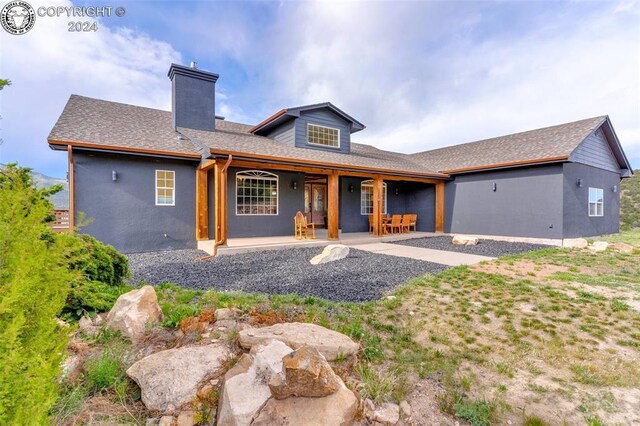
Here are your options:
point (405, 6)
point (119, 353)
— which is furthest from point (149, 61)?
point (119, 353)

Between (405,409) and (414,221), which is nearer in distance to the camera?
(405,409)

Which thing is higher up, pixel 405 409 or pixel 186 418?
pixel 186 418

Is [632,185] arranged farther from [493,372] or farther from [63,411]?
[63,411]

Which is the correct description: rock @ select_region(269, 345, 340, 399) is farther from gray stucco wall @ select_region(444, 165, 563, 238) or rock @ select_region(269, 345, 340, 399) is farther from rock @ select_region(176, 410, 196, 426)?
gray stucco wall @ select_region(444, 165, 563, 238)

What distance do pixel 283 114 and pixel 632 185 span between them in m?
27.8

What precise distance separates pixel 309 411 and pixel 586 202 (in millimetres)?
14436

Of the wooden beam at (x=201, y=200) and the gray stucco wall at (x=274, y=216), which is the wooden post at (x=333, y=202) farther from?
the wooden beam at (x=201, y=200)

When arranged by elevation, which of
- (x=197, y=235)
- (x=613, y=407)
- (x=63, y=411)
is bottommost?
(x=613, y=407)

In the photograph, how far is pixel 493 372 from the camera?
2732mm

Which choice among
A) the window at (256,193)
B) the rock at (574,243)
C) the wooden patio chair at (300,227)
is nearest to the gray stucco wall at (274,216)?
the window at (256,193)

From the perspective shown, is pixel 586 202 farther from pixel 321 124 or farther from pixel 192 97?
pixel 192 97

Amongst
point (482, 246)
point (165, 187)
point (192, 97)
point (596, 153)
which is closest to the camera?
point (165, 187)

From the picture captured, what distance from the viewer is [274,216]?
35.2ft

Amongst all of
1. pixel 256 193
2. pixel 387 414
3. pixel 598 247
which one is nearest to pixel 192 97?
pixel 256 193
